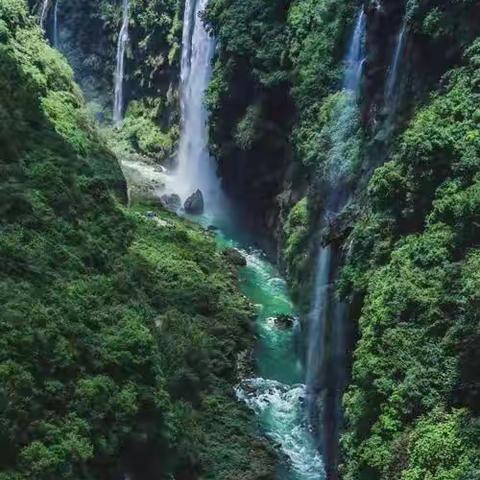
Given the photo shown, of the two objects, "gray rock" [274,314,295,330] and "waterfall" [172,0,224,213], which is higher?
"waterfall" [172,0,224,213]

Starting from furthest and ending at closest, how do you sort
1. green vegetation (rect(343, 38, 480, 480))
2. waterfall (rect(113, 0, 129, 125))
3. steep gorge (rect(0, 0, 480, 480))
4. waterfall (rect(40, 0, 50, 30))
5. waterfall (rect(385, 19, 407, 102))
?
waterfall (rect(40, 0, 50, 30)) → waterfall (rect(113, 0, 129, 125)) → waterfall (rect(385, 19, 407, 102)) → steep gorge (rect(0, 0, 480, 480)) → green vegetation (rect(343, 38, 480, 480))

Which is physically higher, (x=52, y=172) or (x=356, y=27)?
(x=356, y=27)

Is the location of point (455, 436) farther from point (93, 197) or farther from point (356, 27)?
point (356, 27)

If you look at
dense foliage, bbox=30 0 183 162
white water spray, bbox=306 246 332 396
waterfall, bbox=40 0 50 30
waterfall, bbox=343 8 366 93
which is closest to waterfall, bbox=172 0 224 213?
dense foliage, bbox=30 0 183 162

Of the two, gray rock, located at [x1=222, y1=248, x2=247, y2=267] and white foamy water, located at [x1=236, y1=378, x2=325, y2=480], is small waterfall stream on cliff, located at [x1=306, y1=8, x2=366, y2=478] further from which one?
gray rock, located at [x1=222, y1=248, x2=247, y2=267]

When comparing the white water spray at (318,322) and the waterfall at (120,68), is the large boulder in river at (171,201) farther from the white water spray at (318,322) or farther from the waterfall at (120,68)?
the white water spray at (318,322)

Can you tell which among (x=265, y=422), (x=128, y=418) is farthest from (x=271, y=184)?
(x=128, y=418)
